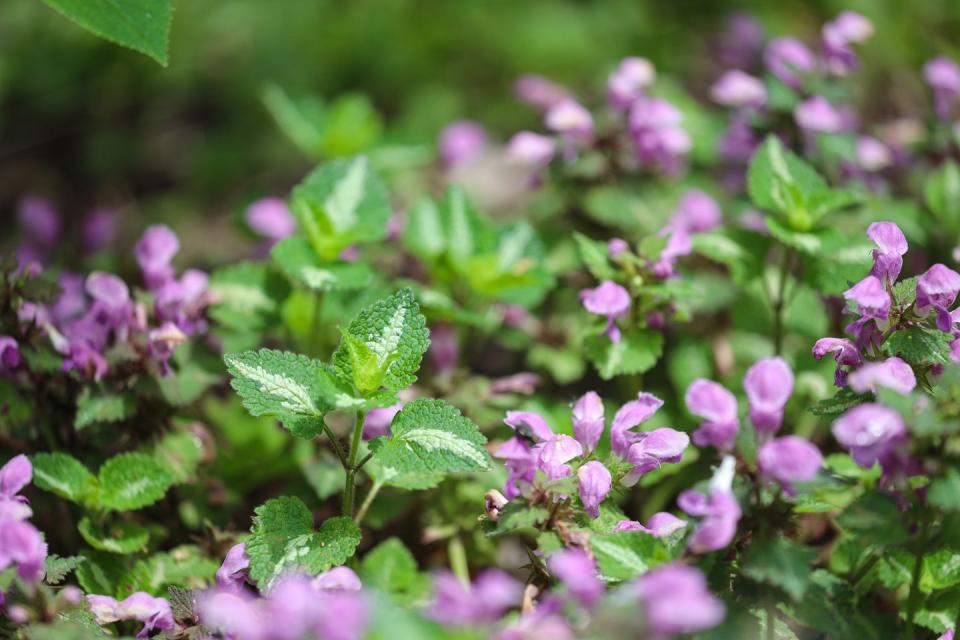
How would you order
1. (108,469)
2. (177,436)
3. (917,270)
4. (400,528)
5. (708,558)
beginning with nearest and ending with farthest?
(708,558) → (108,469) → (177,436) → (400,528) → (917,270)

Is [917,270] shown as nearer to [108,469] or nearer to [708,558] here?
[708,558]

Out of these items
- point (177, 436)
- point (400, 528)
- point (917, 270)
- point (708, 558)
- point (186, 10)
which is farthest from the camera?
point (186, 10)

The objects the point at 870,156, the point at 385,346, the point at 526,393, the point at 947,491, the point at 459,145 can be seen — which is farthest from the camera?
the point at 459,145

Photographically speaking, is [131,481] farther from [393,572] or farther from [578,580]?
[578,580]

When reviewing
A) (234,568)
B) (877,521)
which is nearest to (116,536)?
(234,568)

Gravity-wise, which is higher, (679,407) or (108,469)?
(108,469)

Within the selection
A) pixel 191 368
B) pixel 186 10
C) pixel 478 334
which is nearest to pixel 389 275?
pixel 478 334

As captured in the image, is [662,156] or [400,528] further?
[662,156]
